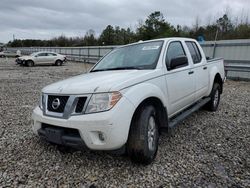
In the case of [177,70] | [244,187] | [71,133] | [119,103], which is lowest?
[244,187]

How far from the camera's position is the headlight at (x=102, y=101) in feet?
9.46

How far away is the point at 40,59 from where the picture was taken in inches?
933

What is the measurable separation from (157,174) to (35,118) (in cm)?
187

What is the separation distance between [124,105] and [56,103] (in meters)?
0.94

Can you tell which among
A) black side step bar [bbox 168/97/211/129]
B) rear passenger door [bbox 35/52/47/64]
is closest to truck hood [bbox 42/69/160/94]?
black side step bar [bbox 168/97/211/129]

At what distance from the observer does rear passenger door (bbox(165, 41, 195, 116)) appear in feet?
12.9

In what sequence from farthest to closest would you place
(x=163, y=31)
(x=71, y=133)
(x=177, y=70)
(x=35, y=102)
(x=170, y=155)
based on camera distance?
1. (x=163, y=31)
2. (x=35, y=102)
3. (x=177, y=70)
4. (x=170, y=155)
5. (x=71, y=133)

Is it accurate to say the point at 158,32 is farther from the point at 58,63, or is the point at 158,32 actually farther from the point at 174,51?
the point at 174,51

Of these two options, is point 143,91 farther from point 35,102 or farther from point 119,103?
point 35,102

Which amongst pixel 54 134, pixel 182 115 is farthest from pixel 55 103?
pixel 182 115

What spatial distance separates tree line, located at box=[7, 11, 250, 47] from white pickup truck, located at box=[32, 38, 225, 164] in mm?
12669

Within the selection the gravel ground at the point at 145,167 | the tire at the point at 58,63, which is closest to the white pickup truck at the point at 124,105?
Answer: the gravel ground at the point at 145,167

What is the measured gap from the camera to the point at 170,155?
145 inches

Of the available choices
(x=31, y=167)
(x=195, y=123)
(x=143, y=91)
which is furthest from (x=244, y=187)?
(x=31, y=167)
